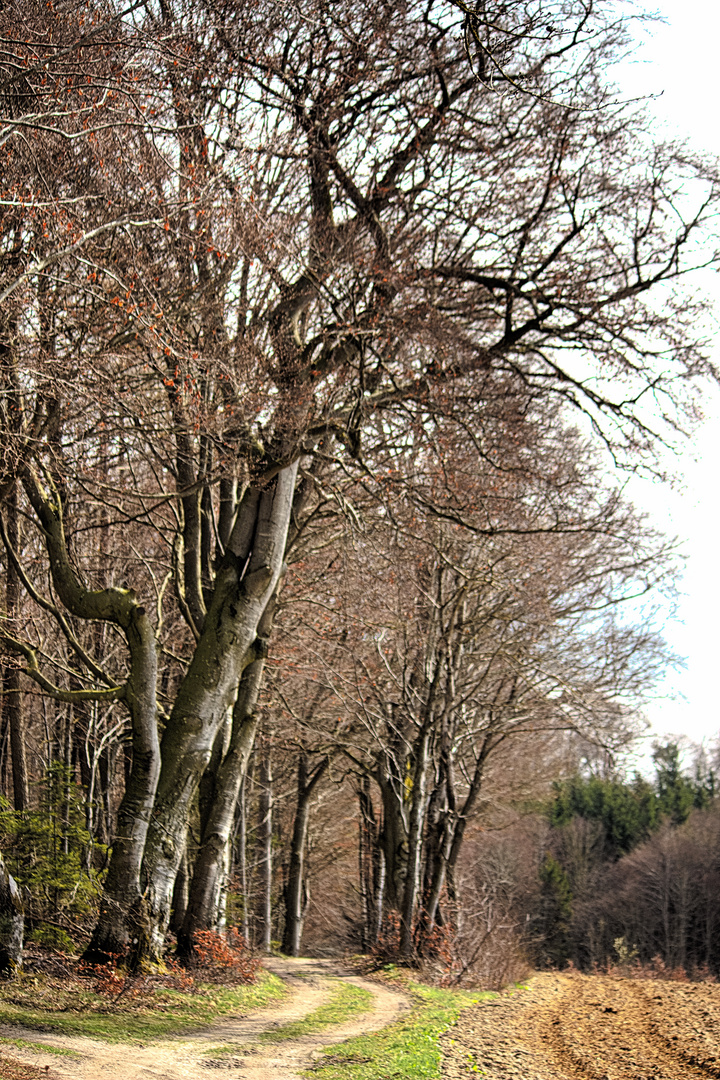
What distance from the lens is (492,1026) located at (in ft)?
29.6

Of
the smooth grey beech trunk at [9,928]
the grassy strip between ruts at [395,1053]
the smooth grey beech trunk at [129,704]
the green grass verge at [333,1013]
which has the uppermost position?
the smooth grey beech trunk at [129,704]

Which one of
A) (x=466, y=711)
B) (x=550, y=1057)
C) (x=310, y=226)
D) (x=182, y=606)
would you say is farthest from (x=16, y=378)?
(x=466, y=711)

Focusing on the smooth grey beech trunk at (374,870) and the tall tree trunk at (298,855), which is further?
the smooth grey beech trunk at (374,870)

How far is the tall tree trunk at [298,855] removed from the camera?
67.8 ft

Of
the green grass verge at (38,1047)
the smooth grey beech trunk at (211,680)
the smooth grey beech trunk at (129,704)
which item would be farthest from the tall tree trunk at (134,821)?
the green grass verge at (38,1047)

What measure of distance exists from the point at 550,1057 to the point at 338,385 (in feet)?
24.5

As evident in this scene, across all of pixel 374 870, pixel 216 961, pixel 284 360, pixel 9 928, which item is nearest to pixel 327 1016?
pixel 216 961

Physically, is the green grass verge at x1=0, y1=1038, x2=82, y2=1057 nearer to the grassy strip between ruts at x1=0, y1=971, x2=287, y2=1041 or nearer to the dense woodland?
the grassy strip between ruts at x1=0, y1=971, x2=287, y2=1041

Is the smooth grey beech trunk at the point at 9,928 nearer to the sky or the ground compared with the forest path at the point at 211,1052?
nearer to the sky

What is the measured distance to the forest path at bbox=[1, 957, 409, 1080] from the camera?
5.67 meters

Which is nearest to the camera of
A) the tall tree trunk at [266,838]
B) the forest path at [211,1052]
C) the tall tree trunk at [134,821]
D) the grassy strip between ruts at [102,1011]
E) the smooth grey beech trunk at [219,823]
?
the forest path at [211,1052]

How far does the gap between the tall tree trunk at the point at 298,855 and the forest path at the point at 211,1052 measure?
34.8 ft

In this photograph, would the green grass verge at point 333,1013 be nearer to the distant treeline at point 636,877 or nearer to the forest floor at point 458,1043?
the forest floor at point 458,1043

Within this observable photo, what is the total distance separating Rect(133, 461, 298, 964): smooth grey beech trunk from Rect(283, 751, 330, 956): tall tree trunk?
10617 mm
